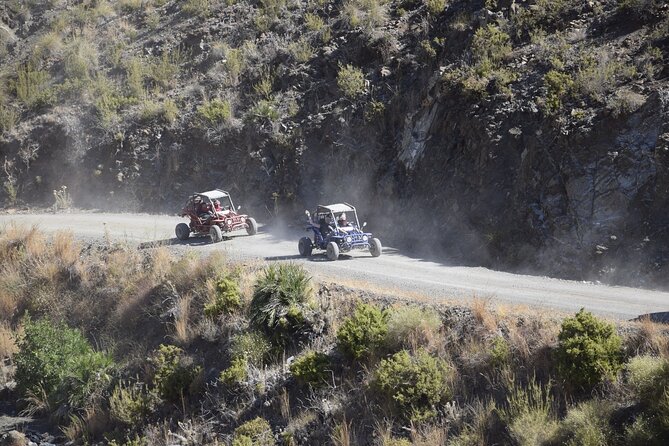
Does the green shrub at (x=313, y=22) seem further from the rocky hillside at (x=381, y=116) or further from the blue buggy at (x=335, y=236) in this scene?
the blue buggy at (x=335, y=236)

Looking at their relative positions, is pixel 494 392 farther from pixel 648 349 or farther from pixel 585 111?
pixel 585 111

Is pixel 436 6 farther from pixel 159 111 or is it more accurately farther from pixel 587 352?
pixel 587 352

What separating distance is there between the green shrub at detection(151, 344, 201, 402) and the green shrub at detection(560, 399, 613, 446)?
7.83 meters

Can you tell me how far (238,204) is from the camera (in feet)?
86.9

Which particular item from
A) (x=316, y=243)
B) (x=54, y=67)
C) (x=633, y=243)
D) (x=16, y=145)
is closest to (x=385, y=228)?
(x=316, y=243)

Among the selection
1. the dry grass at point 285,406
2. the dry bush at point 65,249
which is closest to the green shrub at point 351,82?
the dry bush at point 65,249

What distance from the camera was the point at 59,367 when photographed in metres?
15.2

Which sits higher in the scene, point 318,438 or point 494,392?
point 494,392

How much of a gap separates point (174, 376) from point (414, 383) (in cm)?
561

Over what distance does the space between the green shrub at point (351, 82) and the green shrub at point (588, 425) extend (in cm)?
1836

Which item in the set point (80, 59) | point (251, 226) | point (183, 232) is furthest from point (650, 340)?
point (80, 59)

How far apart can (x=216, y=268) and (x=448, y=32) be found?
49.0ft

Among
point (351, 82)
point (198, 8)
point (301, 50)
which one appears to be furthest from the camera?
point (198, 8)

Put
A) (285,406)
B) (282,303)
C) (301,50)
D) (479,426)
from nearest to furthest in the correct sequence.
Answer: (479,426)
(285,406)
(282,303)
(301,50)
